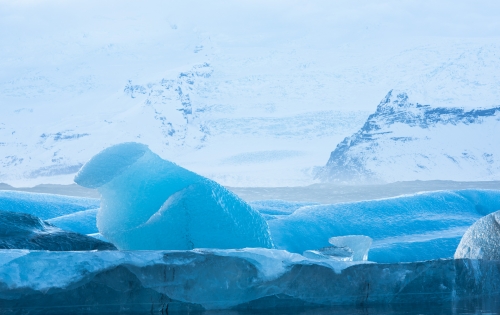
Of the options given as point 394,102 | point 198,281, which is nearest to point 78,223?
point 198,281

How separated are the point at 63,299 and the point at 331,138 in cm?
5385

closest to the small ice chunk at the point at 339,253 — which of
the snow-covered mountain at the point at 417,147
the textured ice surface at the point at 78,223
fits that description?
the textured ice surface at the point at 78,223

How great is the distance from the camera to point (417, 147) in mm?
64438

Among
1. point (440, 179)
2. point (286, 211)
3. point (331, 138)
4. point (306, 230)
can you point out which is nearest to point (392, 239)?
point (306, 230)

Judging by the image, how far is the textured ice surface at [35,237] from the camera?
381 cm

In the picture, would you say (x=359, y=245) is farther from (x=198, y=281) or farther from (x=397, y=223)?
(x=397, y=223)

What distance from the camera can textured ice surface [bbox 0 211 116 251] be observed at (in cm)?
381

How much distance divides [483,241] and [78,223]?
376 centimetres

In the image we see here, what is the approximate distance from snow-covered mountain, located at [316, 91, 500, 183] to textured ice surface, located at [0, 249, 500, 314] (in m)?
56.3

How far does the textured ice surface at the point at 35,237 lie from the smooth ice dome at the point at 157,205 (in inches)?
12.0

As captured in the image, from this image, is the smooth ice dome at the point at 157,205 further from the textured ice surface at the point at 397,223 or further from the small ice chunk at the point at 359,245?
the textured ice surface at the point at 397,223

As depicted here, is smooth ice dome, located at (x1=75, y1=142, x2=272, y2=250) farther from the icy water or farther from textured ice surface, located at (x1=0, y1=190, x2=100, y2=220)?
textured ice surface, located at (x1=0, y1=190, x2=100, y2=220)

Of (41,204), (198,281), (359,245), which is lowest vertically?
(41,204)

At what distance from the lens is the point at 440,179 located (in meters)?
59.2
